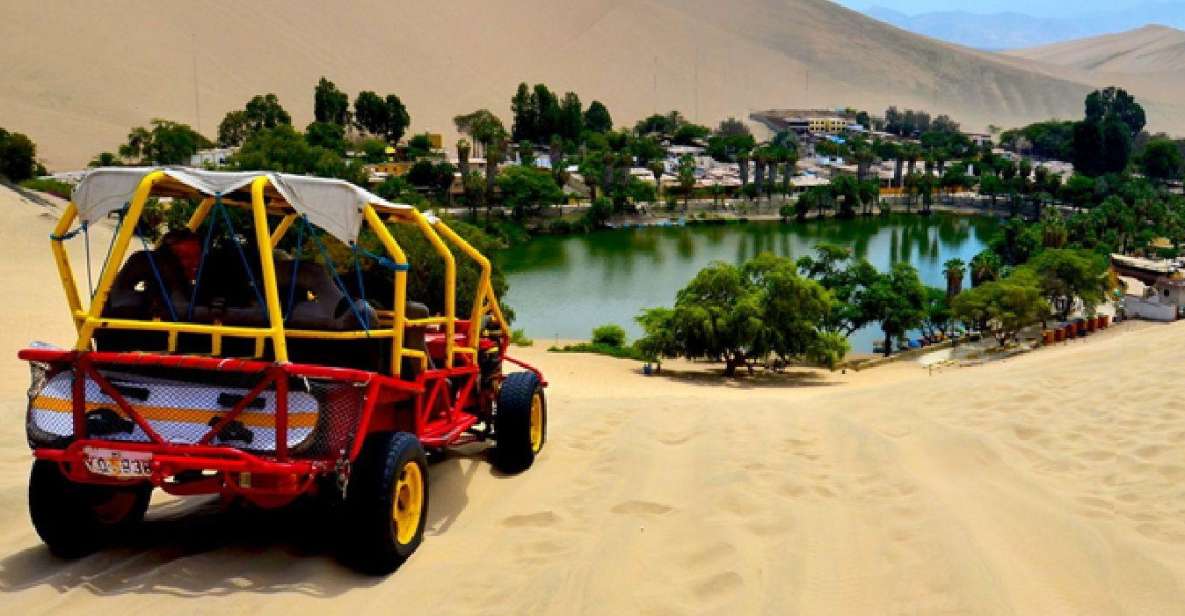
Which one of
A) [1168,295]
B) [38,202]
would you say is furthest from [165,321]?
[38,202]

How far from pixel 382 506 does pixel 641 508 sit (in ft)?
5.26

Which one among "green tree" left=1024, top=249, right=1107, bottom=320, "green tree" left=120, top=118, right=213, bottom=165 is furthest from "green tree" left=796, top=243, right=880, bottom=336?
"green tree" left=120, top=118, right=213, bottom=165

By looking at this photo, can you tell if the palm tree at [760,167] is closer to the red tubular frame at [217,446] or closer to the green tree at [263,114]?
the green tree at [263,114]

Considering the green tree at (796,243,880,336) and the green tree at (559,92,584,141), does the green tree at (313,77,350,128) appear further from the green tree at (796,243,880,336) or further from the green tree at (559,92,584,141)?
the green tree at (796,243,880,336)

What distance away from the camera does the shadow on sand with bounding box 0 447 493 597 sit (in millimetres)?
4559

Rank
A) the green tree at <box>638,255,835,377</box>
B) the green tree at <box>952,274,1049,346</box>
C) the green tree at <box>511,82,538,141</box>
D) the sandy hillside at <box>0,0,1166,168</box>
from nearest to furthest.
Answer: the green tree at <box>638,255,835,377</box> → the green tree at <box>952,274,1049,346</box> → the green tree at <box>511,82,538,141</box> → the sandy hillside at <box>0,0,1166,168</box>

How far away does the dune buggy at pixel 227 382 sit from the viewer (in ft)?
15.4

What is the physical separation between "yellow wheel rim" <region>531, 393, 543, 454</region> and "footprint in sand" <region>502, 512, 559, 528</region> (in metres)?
1.74

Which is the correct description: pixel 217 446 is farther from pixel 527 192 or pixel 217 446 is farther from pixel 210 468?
pixel 527 192

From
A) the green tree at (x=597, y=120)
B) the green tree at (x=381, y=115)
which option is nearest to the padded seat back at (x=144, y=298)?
the green tree at (x=381, y=115)

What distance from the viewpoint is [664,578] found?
462 centimetres

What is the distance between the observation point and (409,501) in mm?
5227

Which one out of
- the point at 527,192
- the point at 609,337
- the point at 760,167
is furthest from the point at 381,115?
the point at 609,337

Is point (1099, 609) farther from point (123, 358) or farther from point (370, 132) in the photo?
point (370, 132)
